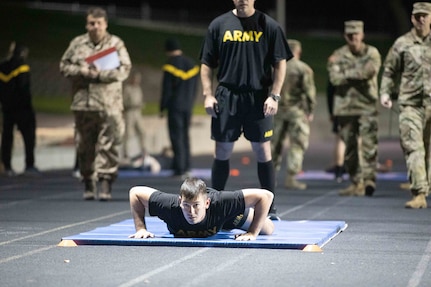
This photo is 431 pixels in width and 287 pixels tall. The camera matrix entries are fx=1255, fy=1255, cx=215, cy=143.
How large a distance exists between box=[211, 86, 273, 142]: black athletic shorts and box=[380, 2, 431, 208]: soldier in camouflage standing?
2236 millimetres

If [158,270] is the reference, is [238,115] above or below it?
above

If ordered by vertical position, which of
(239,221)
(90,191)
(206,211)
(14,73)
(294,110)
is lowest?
(90,191)

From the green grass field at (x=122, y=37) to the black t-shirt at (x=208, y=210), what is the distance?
33.0 meters

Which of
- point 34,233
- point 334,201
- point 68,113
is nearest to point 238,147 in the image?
point 68,113

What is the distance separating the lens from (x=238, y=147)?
103 ft

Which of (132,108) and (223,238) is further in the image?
(132,108)

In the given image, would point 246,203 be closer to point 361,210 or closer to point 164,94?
point 361,210

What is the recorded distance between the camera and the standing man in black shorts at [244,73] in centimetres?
1223

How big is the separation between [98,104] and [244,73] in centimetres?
318

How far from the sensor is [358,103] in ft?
53.3

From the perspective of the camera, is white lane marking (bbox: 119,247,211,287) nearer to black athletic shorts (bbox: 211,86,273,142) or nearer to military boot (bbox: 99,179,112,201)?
black athletic shorts (bbox: 211,86,273,142)

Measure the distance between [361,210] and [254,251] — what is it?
4312 mm

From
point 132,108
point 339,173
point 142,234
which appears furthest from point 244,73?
point 132,108

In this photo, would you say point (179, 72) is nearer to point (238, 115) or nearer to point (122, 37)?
point (238, 115)
